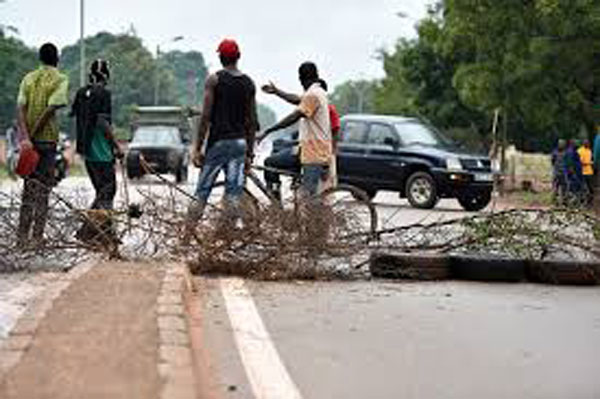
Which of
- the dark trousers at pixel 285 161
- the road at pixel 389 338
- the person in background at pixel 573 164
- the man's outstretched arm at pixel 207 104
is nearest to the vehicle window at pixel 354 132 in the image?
the person in background at pixel 573 164

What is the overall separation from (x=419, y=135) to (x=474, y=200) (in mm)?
1589

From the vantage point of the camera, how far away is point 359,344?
265 inches

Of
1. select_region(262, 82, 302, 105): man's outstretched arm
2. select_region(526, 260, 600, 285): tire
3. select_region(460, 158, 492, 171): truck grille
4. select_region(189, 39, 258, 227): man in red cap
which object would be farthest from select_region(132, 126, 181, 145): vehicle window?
select_region(526, 260, 600, 285): tire

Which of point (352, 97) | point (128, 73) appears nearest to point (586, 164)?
point (128, 73)

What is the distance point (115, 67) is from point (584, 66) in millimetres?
64231

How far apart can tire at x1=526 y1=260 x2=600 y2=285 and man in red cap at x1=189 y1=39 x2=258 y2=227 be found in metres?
2.56

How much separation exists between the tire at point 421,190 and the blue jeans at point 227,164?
12.0 meters

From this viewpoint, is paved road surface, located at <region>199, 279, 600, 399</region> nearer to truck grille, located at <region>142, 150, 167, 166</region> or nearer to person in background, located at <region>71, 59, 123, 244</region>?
person in background, located at <region>71, 59, 123, 244</region>

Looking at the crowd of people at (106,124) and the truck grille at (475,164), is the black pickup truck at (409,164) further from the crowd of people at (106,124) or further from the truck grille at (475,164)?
the crowd of people at (106,124)

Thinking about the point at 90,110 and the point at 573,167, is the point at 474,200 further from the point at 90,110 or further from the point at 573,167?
the point at 90,110

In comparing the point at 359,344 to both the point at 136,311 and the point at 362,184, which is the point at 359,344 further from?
the point at 362,184

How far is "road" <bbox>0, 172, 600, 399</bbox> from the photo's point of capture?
5734 millimetres

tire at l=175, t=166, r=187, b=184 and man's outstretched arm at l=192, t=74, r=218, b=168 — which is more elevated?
man's outstretched arm at l=192, t=74, r=218, b=168

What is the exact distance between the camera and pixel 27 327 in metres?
6.11
